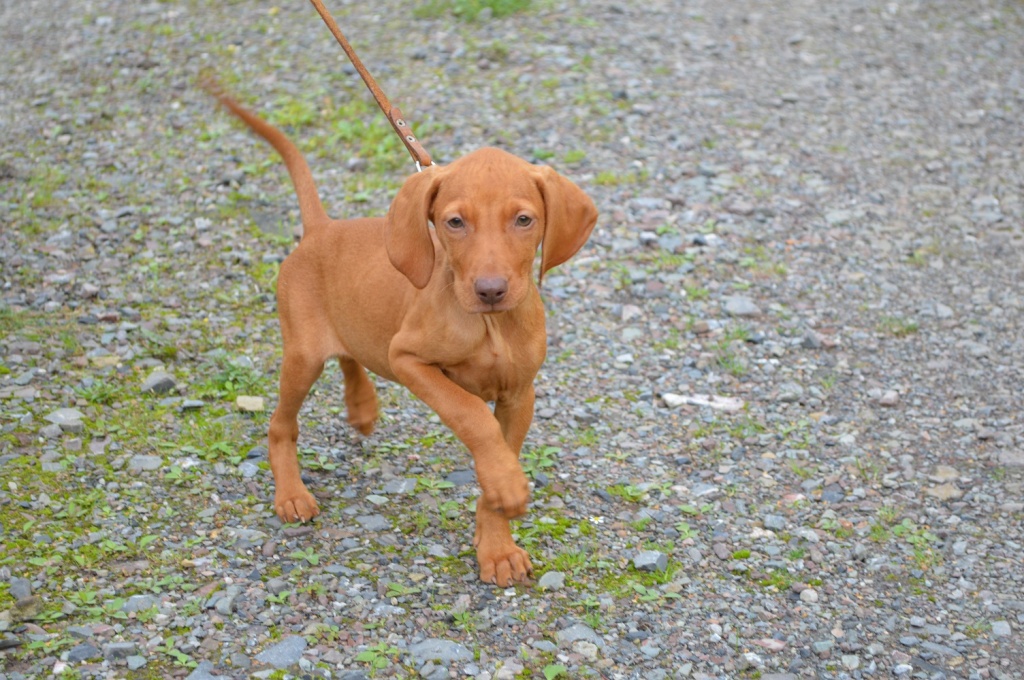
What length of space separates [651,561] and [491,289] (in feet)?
4.72

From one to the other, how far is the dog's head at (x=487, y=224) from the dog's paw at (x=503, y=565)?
1039 millimetres

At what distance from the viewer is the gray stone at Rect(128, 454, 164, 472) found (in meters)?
5.09

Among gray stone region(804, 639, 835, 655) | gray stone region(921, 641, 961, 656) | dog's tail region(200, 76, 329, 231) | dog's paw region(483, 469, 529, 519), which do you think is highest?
dog's tail region(200, 76, 329, 231)

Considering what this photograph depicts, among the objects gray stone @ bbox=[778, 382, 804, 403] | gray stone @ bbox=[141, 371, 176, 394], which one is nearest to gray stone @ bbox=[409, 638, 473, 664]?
gray stone @ bbox=[141, 371, 176, 394]

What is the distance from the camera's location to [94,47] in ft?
34.7

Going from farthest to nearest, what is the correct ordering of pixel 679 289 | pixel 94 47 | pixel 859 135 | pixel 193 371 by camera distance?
pixel 94 47 → pixel 859 135 → pixel 679 289 → pixel 193 371

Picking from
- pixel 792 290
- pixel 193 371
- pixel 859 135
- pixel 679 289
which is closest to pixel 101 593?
pixel 193 371

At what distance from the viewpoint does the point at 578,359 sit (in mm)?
6395

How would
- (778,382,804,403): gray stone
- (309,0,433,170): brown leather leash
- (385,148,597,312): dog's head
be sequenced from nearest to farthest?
(385,148,597,312): dog's head < (309,0,433,170): brown leather leash < (778,382,804,403): gray stone

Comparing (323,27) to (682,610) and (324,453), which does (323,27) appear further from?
(682,610)

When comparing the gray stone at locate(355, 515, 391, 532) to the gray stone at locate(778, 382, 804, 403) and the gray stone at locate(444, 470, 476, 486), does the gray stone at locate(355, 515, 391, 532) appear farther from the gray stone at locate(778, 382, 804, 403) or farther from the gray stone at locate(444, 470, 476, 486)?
the gray stone at locate(778, 382, 804, 403)

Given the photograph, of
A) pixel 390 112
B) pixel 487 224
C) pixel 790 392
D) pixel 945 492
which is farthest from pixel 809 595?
pixel 390 112

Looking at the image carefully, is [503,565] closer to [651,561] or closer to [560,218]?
[651,561]

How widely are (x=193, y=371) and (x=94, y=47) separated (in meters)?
5.74
